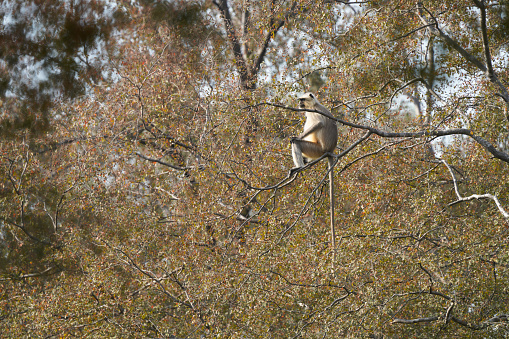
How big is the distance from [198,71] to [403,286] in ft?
26.0

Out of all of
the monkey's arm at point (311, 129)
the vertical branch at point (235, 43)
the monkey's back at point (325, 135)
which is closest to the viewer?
the monkey's arm at point (311, 129)

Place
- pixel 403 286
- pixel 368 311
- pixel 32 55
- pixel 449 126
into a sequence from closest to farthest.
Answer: pixel 32 55, pixel 368 311, pixel 449 126, pixel 403 286

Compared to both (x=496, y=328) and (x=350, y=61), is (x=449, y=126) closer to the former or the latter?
(x=350, y=61)

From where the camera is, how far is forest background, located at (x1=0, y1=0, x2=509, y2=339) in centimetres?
662

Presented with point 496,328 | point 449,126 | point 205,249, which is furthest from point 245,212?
point 496,328

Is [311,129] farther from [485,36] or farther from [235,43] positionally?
[235,43]

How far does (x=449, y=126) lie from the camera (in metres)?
7.39

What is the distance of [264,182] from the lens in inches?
387

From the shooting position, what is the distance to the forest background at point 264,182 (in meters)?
6.62

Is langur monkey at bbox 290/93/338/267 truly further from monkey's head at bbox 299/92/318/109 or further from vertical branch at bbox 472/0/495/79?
vertical branch at bbox 472/0/495/79

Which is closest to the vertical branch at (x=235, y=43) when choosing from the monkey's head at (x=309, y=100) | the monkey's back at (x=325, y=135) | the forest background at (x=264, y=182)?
the forest background at (x=264, y=182)

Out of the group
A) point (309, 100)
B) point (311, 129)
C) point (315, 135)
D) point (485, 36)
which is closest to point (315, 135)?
point (315, 135)

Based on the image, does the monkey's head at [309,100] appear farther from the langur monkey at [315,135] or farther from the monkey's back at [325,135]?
the monkey's back at [325,135]

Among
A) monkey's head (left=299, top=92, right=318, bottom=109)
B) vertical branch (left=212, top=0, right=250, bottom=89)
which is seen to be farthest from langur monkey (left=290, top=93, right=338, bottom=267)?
vertical branch (left=212, top=0, right=250, bottom=89)
